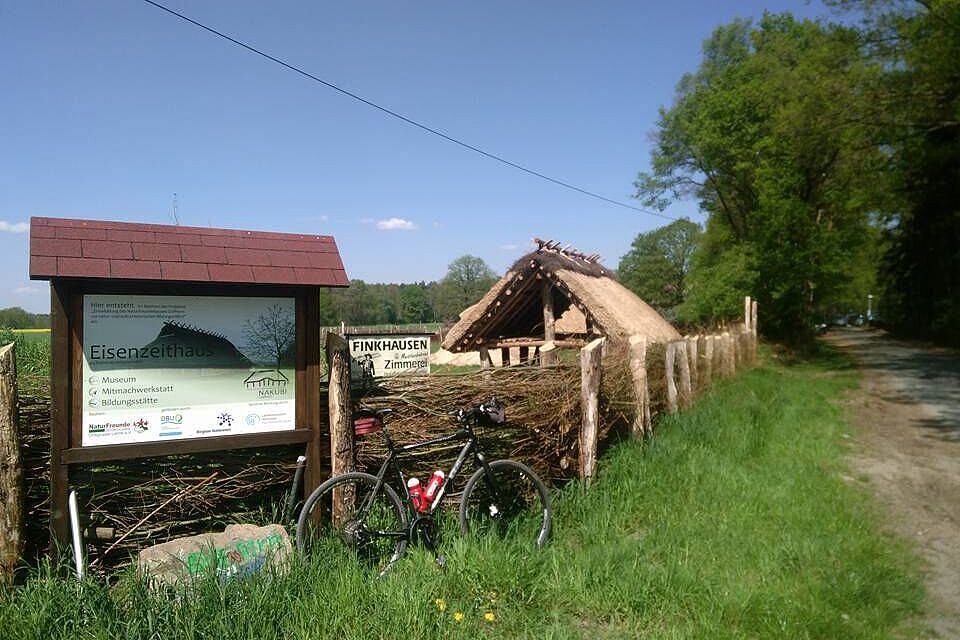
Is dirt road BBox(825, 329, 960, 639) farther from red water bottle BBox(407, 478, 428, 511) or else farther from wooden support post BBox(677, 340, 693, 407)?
red water bottle BBox(407, 478, 428, 511)

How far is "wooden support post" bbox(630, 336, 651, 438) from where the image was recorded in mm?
7668

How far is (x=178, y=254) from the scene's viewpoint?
4.12m

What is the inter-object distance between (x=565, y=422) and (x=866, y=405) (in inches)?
359

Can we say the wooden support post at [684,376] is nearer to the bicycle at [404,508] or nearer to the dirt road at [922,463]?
the dirt road at [922,463]

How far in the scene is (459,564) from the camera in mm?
3861

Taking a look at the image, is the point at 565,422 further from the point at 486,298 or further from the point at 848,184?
the point at 848,184

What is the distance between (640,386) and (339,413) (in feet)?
14.1

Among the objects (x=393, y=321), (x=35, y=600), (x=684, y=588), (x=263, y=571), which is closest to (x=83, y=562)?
(x=35, y=600)

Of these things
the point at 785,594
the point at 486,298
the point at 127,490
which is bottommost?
the point at 785,594

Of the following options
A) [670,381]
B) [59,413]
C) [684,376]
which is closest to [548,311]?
[684,376]

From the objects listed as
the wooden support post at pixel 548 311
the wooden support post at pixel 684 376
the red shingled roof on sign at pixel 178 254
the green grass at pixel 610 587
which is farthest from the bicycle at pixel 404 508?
the wooden support post at pixel 548 311

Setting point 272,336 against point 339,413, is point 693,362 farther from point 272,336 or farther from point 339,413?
point 272,336

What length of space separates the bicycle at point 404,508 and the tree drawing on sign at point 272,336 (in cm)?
78

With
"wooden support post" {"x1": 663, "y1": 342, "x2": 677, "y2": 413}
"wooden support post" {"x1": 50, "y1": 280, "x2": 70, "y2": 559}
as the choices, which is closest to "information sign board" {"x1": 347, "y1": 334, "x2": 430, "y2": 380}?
"wooden support post" {"x1": 50, "y1": 280, "x2": 70, "y2": 559}
